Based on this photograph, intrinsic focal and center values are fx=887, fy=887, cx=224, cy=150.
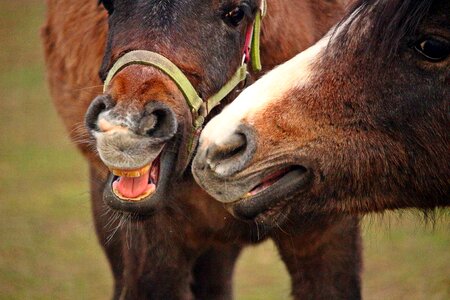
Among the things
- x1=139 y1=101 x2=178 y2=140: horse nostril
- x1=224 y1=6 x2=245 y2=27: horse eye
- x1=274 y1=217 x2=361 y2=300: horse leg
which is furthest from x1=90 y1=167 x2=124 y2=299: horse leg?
x1=139 y1=101 x2=178 y2=140: horse nostril

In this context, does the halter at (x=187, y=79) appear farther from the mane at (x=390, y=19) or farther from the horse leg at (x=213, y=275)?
the horse leg at (x=213, y=275)

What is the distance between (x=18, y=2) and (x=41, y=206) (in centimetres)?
1231

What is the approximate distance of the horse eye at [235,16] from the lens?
14.0ft

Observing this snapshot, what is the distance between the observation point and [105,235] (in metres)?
6.11

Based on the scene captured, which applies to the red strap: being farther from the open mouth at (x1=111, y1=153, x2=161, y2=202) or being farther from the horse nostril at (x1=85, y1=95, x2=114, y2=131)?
the horse nostril at (x1=85, y1=95, x2=114, y2=131)

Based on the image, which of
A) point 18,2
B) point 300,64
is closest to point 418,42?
point 300,64

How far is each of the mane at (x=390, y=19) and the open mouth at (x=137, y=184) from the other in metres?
1.06

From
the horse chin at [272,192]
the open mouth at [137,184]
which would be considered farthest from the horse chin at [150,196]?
the horse chin at [272,192]

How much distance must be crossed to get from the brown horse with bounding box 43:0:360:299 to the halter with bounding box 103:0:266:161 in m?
0.03

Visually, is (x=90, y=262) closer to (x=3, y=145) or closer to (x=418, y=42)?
(x=3, y=145)

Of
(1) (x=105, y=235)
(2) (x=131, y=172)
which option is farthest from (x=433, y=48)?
(1) (x=105, y=235)

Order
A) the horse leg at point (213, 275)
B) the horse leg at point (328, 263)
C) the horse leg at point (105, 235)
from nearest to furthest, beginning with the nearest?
1. the horse leg at point (328, 263)
2. the horse leg at point (105, 235)
3. the horse leg at point (213, 275)

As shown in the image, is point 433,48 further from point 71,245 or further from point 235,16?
point 71,245

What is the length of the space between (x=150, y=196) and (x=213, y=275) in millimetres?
2212
